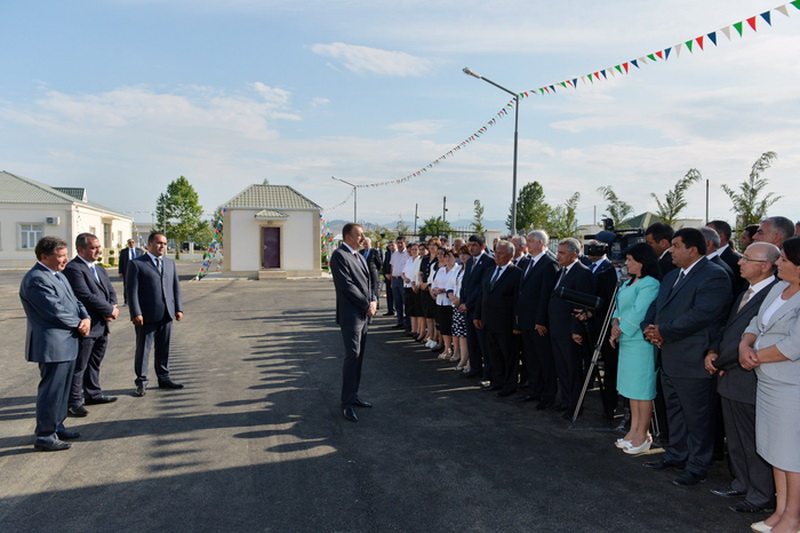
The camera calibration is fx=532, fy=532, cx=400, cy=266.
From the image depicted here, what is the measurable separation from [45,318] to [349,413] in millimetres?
3007

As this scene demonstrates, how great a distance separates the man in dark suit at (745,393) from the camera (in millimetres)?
3803

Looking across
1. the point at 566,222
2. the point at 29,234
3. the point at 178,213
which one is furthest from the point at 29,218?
the point at 566,222

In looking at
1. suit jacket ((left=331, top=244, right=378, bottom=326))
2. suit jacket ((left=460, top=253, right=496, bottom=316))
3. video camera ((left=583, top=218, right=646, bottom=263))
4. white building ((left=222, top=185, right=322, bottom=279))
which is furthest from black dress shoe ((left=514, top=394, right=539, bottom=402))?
white building ((left=222, top=185, right=322, bottom=279))

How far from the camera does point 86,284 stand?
5918mm

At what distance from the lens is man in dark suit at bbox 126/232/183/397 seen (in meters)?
6.45

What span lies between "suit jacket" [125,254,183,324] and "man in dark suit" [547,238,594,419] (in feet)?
15.3

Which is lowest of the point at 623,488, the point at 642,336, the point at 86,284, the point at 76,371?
the point at 623,488

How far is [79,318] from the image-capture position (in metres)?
5.19

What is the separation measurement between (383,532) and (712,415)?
9.33 ft

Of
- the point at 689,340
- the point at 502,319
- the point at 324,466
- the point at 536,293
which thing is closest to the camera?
the point at 689,340

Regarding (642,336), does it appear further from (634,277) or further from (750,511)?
(750,511)

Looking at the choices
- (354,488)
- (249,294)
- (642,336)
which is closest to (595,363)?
(642,336)

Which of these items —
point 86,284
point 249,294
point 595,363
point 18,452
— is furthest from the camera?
point 249,294

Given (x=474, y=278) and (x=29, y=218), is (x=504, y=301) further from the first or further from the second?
(x=29, y=218)
